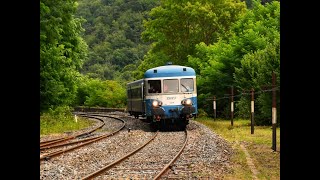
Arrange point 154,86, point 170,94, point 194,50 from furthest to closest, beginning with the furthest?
1. point 194,50
2. point 154,86
3. point 170,94

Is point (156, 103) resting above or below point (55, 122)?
above

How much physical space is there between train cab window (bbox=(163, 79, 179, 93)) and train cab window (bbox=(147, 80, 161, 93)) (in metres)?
0.28

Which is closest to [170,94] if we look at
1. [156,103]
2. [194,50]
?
[156,103]

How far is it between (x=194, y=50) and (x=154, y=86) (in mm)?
22594

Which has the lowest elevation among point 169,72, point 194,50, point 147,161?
point 147,161

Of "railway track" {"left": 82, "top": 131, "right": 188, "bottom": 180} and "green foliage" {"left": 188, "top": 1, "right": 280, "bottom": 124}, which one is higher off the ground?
"green foliage" {"left": 188, "top": 1, "right": 280, "bottom": 124}

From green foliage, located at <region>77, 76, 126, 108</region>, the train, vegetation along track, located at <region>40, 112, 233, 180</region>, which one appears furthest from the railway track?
green foliage, located at <region>77, 76, 126, 108</region>

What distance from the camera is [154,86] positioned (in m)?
22.8

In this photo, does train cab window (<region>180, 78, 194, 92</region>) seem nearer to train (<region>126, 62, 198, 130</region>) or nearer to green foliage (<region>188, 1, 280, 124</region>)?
train (<region>126, 62, 198, 130</region>)

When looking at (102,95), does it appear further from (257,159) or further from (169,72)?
(257,159)

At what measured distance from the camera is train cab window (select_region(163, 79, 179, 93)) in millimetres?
22672

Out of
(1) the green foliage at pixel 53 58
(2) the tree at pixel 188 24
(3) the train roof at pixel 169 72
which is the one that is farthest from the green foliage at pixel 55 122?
(2) the tree at pixel 188 24
